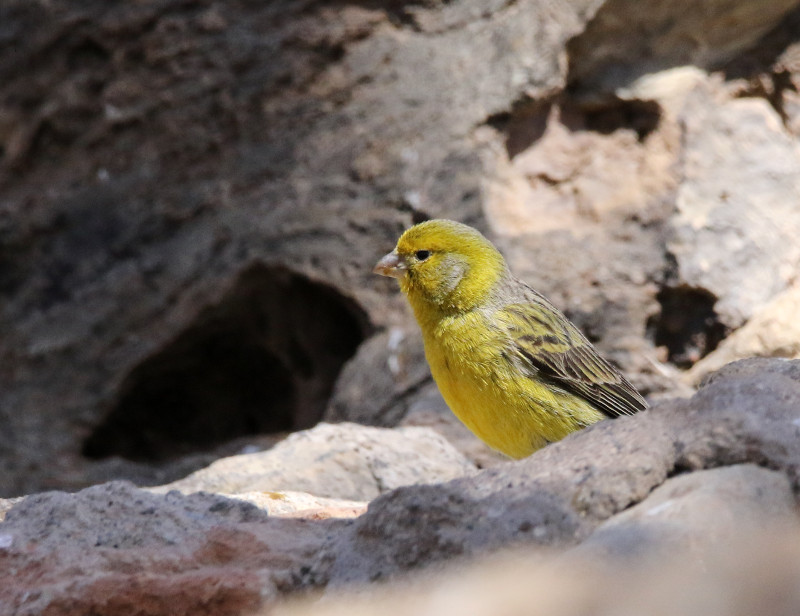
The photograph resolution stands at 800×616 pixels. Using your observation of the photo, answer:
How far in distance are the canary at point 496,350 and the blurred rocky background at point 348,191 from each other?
777 millimetres

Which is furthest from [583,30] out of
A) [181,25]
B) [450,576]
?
[450,576]

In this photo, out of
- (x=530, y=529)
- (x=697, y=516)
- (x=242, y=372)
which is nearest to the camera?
(x=697, y=516)

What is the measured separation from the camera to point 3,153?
6.50 meters

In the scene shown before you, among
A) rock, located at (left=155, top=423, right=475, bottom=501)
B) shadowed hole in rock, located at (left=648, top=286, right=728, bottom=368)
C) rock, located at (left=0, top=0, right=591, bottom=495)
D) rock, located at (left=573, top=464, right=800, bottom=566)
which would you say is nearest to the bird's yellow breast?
rock, located at (left=155, top=423, right=475, bottom=501)

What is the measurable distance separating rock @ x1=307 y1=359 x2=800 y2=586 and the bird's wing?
1647mm

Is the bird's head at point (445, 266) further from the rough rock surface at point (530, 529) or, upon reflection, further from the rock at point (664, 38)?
the rock at point (664, 38)

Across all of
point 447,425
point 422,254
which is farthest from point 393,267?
point 447,425

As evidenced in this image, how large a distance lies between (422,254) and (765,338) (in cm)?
195

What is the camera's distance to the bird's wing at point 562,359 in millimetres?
4133

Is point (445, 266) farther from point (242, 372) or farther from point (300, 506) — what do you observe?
point (242, 372)

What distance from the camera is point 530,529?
2121mm

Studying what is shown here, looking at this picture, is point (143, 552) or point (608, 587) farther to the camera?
point (143, 552)

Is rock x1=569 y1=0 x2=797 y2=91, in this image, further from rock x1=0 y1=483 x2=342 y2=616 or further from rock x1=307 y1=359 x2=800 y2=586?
rock x1=0 y1=483 x2=342 y2=616

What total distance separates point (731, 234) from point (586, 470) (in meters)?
3.70
